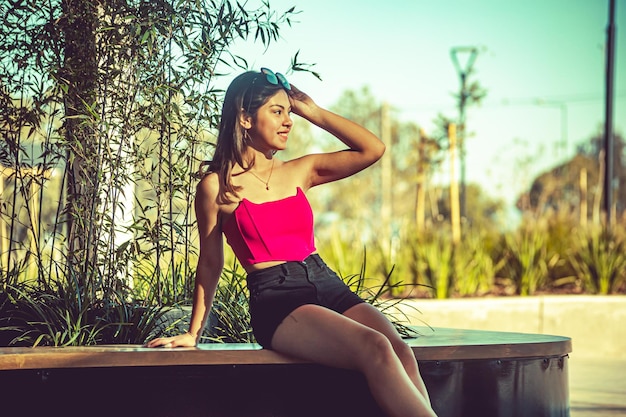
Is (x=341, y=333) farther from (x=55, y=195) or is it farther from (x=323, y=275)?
(x=55, y=195)

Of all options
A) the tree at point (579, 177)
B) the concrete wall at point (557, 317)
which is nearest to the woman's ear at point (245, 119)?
the concrete wall at point (557, 317)

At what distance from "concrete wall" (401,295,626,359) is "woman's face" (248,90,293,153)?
5702mm

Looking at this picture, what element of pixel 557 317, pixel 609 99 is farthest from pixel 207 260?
pixel 609 99

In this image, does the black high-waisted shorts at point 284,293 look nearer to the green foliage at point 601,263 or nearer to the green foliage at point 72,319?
the green foliage at point 72,319

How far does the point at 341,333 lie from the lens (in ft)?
11.5

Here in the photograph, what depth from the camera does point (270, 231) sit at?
3.82 meters

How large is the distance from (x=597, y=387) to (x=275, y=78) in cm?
456

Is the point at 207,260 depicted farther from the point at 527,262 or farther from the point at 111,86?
the point at 527,262

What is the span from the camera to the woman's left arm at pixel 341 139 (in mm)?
4039

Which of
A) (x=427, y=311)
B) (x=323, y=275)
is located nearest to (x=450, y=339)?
(x=323, y=275)

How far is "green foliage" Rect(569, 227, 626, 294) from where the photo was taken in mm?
10633

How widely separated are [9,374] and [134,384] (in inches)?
18.5

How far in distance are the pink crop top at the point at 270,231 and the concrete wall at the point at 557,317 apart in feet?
18.7

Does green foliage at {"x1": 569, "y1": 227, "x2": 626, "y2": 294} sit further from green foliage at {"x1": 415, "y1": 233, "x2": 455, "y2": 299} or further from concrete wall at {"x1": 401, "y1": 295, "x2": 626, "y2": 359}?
green foliage at {"x1": 415, "y1": 233, "x2": 455, "y2": 299}
